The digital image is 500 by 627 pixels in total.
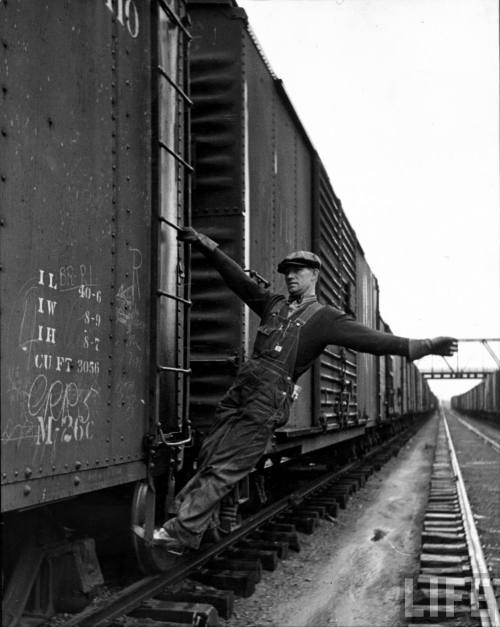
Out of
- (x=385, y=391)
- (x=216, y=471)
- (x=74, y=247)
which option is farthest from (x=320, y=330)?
(x=385, y=391)

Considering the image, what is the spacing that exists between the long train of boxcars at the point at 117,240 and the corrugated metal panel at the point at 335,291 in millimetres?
1928

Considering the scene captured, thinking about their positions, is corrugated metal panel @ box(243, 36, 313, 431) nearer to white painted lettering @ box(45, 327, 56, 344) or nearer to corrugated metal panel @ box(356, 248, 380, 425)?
white painted lettering @ box(45, 327, 56, 344)

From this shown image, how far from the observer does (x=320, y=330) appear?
4402 millimetres

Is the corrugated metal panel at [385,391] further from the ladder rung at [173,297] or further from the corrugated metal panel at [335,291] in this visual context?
the ladder rung at [173,297]

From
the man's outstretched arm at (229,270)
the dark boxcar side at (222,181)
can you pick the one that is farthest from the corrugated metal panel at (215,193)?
the man's outstretched arm at (229,270)

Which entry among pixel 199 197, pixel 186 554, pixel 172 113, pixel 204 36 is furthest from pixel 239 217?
pixel 186 554

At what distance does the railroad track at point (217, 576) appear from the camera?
13.3 ft

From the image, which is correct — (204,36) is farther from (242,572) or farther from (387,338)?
(242,572)

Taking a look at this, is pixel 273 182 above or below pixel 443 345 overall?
above

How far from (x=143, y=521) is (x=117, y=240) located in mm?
1491

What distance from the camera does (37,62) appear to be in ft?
9.80

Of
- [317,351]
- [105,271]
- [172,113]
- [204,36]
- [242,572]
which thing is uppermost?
[204,36]

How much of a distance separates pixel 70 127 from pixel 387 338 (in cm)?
208

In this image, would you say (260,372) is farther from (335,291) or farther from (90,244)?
(335,291)
